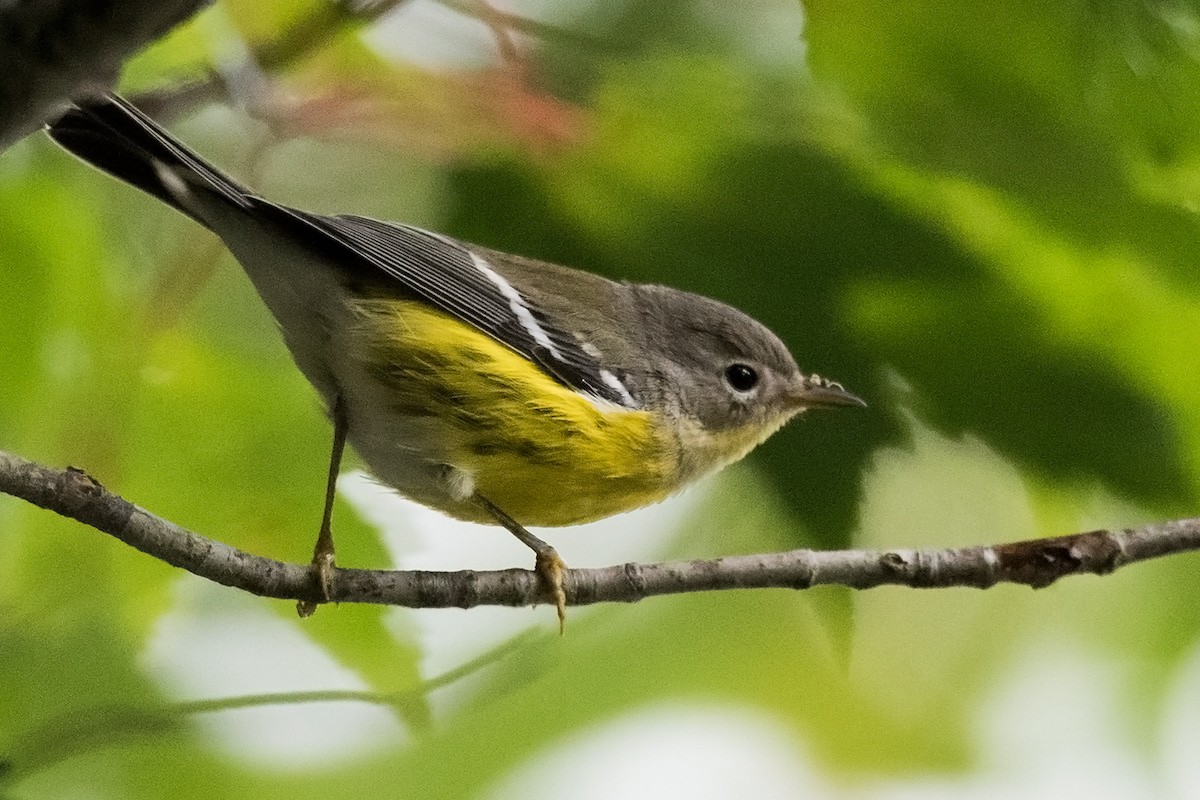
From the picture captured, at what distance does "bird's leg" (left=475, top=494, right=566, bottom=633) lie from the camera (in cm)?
77

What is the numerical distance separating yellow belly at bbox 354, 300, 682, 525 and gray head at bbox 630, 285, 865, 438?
127mm

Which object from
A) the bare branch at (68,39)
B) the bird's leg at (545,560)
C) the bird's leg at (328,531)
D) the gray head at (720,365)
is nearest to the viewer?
the bare branch at (68,39)

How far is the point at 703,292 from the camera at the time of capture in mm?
821

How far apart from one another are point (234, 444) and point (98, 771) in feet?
0.84

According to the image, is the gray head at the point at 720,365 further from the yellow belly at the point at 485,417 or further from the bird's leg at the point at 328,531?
the bird's leg at the point at 328,531

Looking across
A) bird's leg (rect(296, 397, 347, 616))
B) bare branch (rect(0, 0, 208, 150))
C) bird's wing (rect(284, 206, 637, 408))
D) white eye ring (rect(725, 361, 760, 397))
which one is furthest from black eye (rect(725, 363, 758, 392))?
bare branch (rect(0, 0, 208, 150))

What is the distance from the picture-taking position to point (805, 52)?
65cm

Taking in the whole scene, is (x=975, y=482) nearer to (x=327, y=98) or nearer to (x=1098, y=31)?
(x=1098, y=31)

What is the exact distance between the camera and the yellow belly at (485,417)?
33.4 inches

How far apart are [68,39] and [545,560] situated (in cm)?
60

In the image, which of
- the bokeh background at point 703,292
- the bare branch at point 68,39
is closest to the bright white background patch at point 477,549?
the bokeh background at point 703,292

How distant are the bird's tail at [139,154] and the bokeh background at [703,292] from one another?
0.10 ft

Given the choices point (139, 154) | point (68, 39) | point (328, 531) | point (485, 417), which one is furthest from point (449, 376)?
point (68, 39)

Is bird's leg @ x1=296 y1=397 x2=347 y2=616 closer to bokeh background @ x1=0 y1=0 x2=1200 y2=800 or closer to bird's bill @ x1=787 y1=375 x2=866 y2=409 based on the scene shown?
bokeh background @ x1=0 y1=0 x2=1200 y2=800
